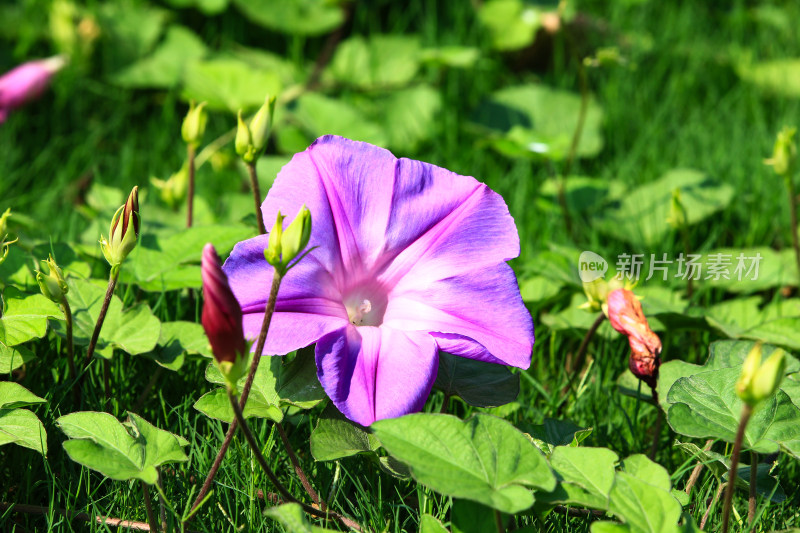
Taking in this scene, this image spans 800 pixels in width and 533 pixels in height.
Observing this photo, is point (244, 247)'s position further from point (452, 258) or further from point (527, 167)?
point (527, 167)

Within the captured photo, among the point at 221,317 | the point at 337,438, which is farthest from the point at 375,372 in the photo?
the point at 221,317

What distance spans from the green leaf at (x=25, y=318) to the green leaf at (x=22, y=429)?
13cm

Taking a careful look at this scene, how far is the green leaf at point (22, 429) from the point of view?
119cm

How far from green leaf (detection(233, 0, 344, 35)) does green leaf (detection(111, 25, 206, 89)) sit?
0.24m

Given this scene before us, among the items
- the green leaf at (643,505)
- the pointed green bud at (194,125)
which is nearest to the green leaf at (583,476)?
the green leaf at (643,505)

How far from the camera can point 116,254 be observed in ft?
4.24

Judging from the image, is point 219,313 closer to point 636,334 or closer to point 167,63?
point 636,334

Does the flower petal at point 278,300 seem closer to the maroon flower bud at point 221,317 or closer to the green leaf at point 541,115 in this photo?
the maroon flower bud at point 221,317

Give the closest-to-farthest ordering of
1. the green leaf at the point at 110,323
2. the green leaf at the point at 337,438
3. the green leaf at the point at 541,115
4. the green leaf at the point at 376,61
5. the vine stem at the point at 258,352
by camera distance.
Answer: the vine stem at the point at 258,352, the green leaf at the point at 337,438, the green leaf at the point at 110,323, the green leaf at the point at 541,115, the green leaf at the point at 376,61

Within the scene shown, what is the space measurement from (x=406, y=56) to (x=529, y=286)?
5.08 feet

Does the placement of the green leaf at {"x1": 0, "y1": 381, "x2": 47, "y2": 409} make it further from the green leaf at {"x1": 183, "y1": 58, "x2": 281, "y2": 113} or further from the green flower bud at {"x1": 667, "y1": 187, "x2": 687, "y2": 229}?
the green leaf at {"x1": 183, "y1": 58, "x2": 281, "y2": 113}

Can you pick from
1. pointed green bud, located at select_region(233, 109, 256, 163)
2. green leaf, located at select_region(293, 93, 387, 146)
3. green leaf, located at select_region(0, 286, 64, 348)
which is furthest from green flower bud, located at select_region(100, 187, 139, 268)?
green leaf, located at select_region(293, 93, 387, 146)

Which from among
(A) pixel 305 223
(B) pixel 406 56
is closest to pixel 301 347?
(A) pixel 305 223

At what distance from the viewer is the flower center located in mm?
1417
